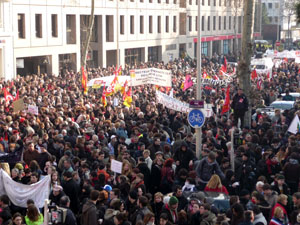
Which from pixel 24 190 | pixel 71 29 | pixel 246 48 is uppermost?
pixel 71 29

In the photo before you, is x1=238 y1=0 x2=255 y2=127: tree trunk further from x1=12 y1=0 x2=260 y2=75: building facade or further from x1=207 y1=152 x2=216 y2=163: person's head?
x1=12 y1=0 x2=260 y2=75: building facade

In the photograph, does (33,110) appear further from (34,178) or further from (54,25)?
(54,25)

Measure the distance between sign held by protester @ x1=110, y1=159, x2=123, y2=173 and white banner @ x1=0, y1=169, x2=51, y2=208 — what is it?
4.36ft

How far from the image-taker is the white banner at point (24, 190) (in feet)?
36.5

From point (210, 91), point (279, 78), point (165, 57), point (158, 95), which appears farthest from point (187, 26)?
point (158, 95)

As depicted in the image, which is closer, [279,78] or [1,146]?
[1,146]

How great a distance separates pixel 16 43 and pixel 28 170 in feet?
98.4

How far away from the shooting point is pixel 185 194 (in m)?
10.7

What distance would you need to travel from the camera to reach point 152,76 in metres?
23.3

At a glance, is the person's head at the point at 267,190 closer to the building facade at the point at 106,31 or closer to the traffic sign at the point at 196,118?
the traffic sign at the point at 196,118

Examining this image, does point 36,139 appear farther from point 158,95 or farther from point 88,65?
point 88,65

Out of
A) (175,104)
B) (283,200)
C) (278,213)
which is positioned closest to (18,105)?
(175,104)

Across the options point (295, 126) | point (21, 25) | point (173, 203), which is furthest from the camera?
point (21, 25)

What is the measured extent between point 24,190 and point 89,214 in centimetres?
220
